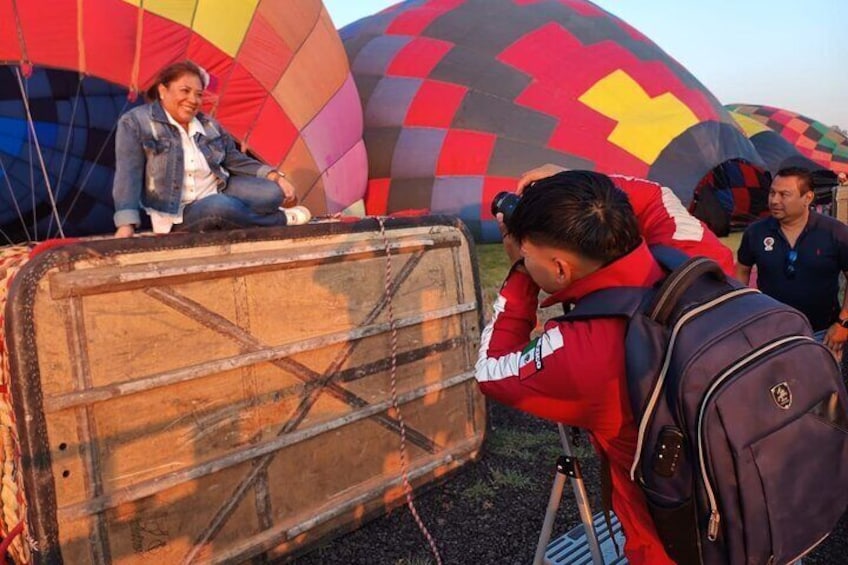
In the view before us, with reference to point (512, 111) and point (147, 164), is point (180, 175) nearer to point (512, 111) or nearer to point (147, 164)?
point (147, 164)

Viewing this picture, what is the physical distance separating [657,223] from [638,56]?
373 inches

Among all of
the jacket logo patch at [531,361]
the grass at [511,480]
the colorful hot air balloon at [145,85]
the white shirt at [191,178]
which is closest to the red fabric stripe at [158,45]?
the colorful hot air balloon at [145,85]

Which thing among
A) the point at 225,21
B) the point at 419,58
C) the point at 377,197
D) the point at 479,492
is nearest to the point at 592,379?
the point at 479,492

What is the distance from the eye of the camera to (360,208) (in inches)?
380

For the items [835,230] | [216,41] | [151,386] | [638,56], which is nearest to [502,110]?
[638,56]

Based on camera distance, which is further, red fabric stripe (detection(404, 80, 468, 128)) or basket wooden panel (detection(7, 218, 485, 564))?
red fabric stripe (detection(404, 80, 468, 128))

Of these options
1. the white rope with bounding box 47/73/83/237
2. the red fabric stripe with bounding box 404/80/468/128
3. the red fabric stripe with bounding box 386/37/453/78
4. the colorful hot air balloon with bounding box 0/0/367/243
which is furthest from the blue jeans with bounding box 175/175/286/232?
the red fabric stripe with bounding box 386/37/453/78

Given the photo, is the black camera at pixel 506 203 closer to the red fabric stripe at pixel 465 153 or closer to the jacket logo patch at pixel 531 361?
the jacket logo patch at pixel 531 361

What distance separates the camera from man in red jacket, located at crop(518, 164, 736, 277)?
2.01 meters

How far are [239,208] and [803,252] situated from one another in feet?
11.1

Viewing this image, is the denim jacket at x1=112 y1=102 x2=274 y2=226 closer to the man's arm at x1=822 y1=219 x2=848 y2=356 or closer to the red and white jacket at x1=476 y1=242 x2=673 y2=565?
the red and white jacket at x1=476 y1=242 x2=673 y2=565

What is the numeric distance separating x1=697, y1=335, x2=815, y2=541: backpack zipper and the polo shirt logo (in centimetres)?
310

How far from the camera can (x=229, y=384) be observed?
9.86 ft

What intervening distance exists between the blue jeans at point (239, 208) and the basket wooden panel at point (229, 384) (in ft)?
1.10
